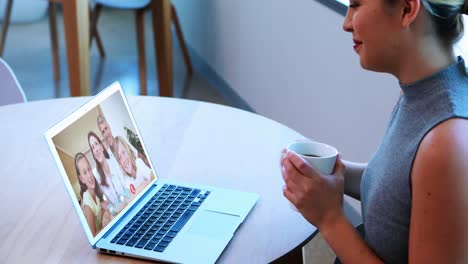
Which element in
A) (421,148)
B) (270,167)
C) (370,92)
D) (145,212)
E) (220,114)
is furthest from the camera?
(370,92)

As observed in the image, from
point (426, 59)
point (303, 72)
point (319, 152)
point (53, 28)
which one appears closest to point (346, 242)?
point (319, 152)

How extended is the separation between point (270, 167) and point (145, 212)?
0.31 meters

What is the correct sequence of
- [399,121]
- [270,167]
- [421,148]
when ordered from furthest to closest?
[270,167] → [399,121] → [421,148]

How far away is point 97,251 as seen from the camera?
1.01m

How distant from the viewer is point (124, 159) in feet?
3.71

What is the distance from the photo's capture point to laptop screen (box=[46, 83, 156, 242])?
994 millimetres

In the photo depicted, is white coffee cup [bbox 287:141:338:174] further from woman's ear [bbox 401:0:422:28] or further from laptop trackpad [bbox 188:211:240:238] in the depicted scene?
woman's ear [bbox 401:0:422:28]

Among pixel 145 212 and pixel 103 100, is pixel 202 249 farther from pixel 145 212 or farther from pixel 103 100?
pixel 103 100

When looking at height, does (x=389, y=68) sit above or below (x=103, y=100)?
above

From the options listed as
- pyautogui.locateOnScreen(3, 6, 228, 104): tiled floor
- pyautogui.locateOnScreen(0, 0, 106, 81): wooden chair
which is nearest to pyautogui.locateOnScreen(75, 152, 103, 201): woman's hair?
pyautogui.locateOnScreen(3, 6, 228, 104): tiled floor

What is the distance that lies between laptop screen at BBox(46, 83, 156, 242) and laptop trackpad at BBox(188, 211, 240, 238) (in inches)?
4.9

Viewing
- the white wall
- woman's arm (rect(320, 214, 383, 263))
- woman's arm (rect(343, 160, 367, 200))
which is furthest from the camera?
the white wall

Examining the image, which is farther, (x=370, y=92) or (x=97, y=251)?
(x=370, y=92)

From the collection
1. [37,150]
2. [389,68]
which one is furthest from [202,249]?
[37,150]
